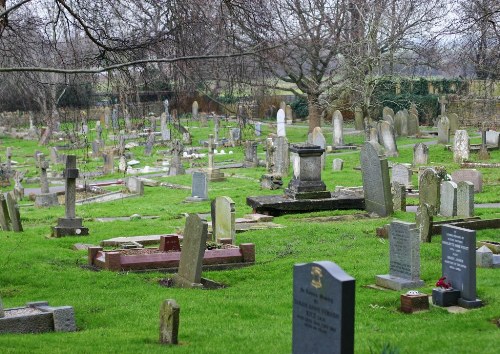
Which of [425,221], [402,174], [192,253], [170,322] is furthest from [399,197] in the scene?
[170,322]

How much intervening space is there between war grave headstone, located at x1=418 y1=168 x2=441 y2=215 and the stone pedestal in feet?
11.1

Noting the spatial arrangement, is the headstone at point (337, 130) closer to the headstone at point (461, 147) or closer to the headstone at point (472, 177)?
the headstone at point (461, 147)

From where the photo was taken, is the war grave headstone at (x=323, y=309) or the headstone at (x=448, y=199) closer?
the war grave headstone at (x=323, y=309)

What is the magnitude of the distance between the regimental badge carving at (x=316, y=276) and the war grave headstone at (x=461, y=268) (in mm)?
4472

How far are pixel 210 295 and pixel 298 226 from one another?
6970mm

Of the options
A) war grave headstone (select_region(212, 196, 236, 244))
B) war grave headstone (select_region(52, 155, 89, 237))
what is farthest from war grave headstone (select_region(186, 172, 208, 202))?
war grave headstone (select_region(212, 196, 236, 244))

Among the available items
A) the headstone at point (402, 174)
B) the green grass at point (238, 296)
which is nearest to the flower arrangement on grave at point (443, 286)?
the green grass at point (238, 296)

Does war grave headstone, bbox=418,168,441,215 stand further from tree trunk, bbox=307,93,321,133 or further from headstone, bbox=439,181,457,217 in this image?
tree trunk, bbox=307,93,321,133

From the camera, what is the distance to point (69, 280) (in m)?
15.0

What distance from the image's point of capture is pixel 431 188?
834 inches

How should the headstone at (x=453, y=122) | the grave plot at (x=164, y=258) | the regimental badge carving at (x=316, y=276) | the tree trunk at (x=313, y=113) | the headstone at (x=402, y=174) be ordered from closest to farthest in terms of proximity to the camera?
the regimental badge carving at (x=316, y=276), the grave plot at (x=164, y=258), the headstone at (x=402, y=174), the headstone at (x=453, y=122), the tree trunk at (x=313, y=113)

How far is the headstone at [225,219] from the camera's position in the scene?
1823 centimetres

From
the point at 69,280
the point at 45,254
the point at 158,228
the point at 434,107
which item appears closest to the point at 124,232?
the point at 158,228

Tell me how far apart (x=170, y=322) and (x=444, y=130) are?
3313cm
